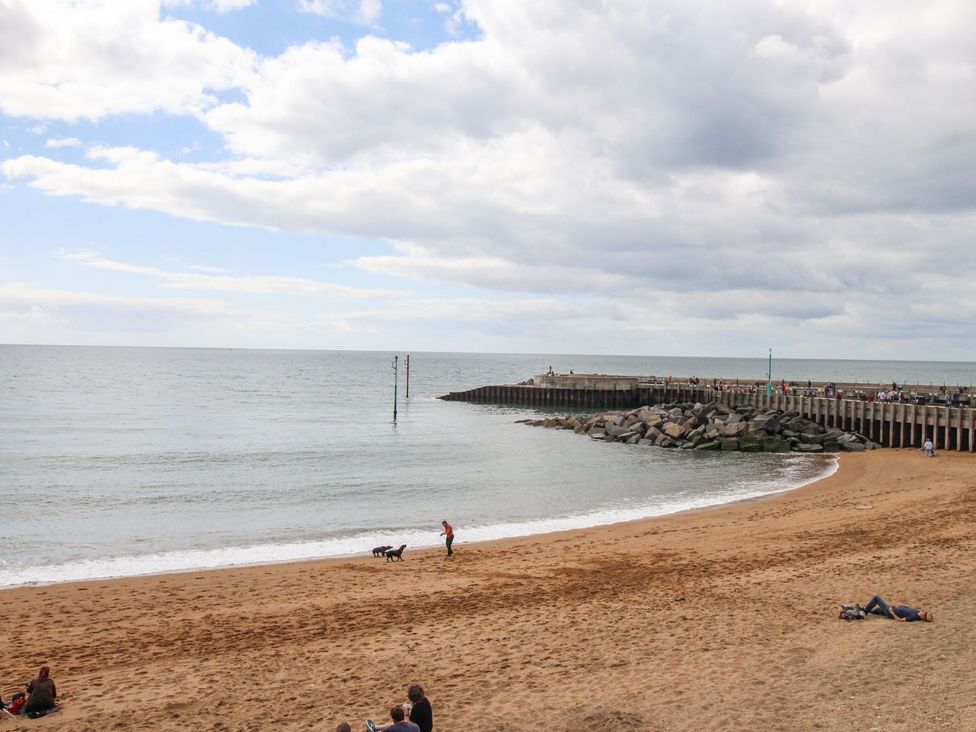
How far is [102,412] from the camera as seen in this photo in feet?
228

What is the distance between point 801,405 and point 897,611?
1733 inches

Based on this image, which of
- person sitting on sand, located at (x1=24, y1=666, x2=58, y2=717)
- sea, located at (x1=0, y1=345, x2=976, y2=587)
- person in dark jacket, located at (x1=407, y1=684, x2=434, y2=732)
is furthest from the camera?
sea, located at (x1=0, y1=345, x2=976, y2=587)

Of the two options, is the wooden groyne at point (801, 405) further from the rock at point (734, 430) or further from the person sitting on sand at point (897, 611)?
the person sitting on sand at point (897, 611)

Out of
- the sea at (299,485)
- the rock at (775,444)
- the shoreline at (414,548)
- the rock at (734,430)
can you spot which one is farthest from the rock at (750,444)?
the shoreline at (414,548)

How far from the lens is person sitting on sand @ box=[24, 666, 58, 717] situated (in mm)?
10430

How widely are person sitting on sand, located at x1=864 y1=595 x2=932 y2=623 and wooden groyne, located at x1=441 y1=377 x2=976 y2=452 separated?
32.7m

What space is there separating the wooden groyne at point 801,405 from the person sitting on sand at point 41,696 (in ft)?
142

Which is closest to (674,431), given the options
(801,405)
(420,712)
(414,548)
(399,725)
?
(801,405)

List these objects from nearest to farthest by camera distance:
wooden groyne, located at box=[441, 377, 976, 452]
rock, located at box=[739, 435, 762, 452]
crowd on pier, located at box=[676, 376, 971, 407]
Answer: wooden groyne, located at box=[441, 377, 976, 452], rock, located at box=[739, 435, 762, 452], crowd on pier, located at box=[676, 376, 971, 407]

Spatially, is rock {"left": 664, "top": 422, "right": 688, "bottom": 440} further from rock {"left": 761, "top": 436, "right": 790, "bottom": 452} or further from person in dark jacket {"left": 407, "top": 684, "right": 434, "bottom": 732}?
person in dark jacket {"left": 407, "top": 684, "right": 434, "bottom": 732}

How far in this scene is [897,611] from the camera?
13.2 metres

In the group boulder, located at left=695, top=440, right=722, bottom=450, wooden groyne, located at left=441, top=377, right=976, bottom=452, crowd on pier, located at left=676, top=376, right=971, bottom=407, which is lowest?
boulder, located at left=695, top=440, right=722, bottom=450

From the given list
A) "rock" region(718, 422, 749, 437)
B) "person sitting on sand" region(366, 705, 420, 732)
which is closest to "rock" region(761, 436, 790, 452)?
"rock" region(718, 422, 749, 437)

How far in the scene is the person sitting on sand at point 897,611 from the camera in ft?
42.7
